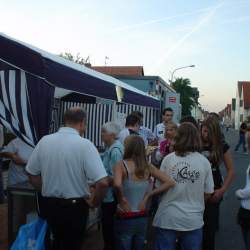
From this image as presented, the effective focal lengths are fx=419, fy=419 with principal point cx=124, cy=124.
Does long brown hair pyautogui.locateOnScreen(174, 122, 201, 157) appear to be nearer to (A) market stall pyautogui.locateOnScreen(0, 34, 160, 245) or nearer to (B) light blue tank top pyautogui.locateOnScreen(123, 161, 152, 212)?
(B) light blue tank top pyautogui.locateOnScreen(123, 161, 152, 212)

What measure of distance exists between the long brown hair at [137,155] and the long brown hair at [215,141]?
3.35ft

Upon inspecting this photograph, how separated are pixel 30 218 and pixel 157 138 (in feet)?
12.5

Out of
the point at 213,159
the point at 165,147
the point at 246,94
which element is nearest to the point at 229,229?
the point at 165,147

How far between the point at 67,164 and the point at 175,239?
1158mm

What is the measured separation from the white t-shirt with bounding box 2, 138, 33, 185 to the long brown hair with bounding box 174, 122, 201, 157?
6.63 feet

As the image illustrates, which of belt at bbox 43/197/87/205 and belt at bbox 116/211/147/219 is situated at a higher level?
belt at bbox 43/197/87/205

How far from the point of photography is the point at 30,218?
14.9 feet

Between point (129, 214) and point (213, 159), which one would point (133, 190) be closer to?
point (129, 214)

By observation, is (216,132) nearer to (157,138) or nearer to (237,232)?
(237,232)

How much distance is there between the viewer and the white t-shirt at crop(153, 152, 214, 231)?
352 cm

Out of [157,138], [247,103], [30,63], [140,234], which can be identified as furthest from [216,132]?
[247,103]

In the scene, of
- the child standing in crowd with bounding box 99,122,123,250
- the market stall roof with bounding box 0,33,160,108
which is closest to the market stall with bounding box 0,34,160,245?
the market stall roof with bounding box 0,33,160,108

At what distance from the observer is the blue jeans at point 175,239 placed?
359cm

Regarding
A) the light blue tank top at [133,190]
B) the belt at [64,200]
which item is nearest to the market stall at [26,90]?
the belt at [64,200]
